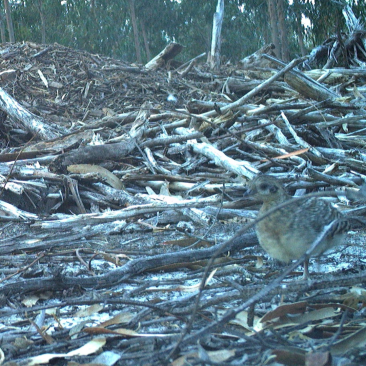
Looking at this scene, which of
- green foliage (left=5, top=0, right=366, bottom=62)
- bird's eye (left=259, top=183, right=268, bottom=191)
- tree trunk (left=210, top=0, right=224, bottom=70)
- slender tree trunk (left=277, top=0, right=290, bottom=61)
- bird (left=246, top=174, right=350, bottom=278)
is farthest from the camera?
green foliage (left=5, top=0, right=366, bottom=62)

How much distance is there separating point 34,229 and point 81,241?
0.62 m

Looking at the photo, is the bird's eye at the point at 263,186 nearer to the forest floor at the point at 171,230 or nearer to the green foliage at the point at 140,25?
the forest floor at the point at 171,230

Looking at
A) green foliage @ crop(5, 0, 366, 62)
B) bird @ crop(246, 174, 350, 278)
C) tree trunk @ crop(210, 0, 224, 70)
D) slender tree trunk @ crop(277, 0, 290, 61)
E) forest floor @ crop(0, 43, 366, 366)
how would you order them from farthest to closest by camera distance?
green foliage @ crop(5, 0, 366, 62), slender tree trunk @ crop(277, 0, 290, 61), tree trunk @ crop(210, 0, 224, 70), bird @ crop(246, 174, 350, 278), forest floor @ crop(0, 43, 366, 366)

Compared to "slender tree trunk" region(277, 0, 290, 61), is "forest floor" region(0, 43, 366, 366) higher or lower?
lower

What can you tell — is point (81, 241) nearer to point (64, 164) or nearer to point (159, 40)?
point (64, 164)

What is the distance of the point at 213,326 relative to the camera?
162 cm

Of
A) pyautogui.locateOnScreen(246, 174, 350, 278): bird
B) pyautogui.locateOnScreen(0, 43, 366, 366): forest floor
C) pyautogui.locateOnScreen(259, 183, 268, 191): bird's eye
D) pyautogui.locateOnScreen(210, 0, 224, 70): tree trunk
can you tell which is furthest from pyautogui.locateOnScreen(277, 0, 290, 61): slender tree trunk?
pyautogui.locateOnScreen(246, 174, 350, 278): bird

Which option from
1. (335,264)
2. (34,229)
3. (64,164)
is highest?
(64,164)

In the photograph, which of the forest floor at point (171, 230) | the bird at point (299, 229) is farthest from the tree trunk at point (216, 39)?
the bird at point (299, 229)

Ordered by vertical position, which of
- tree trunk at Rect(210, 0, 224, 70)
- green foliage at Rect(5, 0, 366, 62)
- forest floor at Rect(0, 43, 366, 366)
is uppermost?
green foliage at Rect(5, 0, 366, 62)

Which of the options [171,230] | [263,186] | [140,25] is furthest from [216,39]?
[140,25]

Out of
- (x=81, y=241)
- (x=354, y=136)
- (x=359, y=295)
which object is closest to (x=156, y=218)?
(x=81, y=241)

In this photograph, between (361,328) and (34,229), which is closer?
(361,328)

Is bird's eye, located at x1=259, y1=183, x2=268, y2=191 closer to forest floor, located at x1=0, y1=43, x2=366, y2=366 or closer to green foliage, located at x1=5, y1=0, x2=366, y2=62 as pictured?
forest floor, located at x1=0, y1=43, x2=366, y2=366
